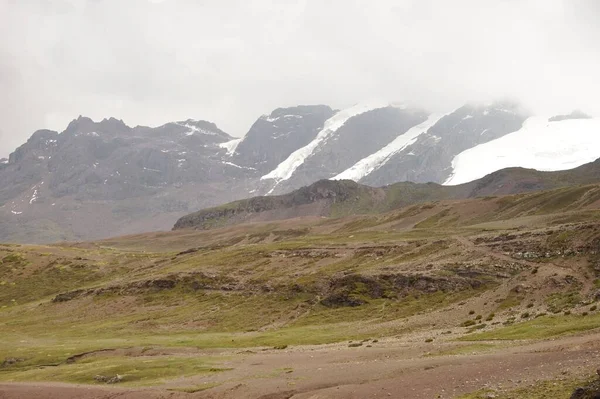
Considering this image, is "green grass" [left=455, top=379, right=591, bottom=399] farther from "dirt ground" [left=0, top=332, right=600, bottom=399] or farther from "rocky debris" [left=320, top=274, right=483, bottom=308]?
"rocky debris" [left=320, top=274, right=483, bottom=308]

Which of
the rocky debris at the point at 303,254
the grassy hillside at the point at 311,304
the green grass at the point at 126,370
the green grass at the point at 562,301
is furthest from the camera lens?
the rocky debris at the point at 303,254

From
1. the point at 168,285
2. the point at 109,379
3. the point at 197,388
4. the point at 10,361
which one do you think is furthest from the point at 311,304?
the point at 197,388

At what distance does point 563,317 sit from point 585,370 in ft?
69.6

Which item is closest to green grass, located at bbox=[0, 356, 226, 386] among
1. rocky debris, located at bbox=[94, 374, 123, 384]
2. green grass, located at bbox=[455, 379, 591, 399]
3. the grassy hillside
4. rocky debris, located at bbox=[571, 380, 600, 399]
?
the grassy hillside

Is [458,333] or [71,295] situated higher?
[71,295]

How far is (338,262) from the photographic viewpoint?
135 m

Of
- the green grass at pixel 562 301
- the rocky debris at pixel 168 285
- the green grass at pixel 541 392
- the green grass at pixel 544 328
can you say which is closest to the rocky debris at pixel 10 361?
the rocky debris at pixel 168 285

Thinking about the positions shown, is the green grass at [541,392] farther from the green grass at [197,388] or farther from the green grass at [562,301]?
the green grass at [562,301]

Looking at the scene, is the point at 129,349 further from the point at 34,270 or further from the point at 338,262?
the point at 34,270

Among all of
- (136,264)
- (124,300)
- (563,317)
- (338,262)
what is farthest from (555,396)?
(136,264)

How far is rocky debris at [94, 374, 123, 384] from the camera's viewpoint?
57.8m

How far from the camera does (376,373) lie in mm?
44312

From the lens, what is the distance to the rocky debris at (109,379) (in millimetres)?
57844

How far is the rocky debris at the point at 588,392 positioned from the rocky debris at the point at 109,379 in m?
45.4
